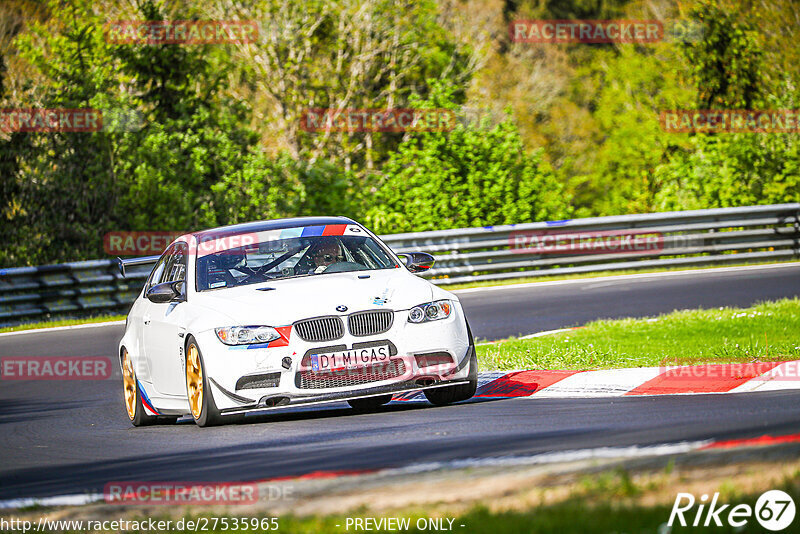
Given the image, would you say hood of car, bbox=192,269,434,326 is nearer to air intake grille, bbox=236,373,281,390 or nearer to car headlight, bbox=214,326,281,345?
car headlight, bbox=214,326,281,345

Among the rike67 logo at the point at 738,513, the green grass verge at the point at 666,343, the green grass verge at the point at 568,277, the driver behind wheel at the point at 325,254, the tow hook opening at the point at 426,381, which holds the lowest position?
Result: the green grass verge at the point at 568,277

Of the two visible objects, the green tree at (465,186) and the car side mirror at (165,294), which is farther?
the green tree at (465,186)

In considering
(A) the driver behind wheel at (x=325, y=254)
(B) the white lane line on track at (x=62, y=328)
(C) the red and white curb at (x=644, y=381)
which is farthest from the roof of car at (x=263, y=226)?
(B) the white lane line on track at (x=62, y=328)

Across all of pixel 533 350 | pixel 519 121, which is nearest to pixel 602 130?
pixel 519 121

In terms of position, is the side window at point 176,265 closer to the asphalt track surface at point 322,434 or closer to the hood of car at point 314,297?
the hood of car at point 314,297

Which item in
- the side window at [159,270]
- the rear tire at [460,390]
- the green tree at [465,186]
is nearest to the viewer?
the rear tire at [460,390]

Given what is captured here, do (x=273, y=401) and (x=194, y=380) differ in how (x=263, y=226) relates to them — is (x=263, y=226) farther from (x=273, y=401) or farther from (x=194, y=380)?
(x=273, y=401)

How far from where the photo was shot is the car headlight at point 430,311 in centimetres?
869

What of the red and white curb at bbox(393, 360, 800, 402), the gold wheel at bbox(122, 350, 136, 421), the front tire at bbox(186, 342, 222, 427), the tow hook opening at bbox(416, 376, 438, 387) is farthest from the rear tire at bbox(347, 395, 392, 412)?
the gold wheel at bbox(122, 350, 136, 421)

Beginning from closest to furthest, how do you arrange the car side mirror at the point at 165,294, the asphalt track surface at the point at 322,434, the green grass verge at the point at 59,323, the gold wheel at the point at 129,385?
1. the asphalt track surface at the point at 322,434
2. the car side mirror at the point at 165,294
3. the gold wheel at the point at 129,385
4. the green grass verge at the point at 59,323

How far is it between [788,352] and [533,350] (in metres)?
2.46

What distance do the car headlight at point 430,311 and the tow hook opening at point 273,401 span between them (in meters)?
1.04

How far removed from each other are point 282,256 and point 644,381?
118 inches

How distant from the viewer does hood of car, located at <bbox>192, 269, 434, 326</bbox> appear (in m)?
8.52
